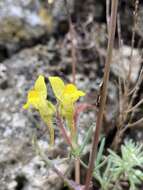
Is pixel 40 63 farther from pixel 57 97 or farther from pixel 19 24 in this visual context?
pixel 57 97

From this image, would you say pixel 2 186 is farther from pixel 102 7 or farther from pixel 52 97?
pixel 102 7

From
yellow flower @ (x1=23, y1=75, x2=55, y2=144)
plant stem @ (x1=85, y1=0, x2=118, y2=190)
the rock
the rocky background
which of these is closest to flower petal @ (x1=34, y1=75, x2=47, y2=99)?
yellow flower @ (x1=23, y1=75, x2=55, y2=144)

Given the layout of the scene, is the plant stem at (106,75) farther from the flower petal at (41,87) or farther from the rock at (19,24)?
the rock at (19,24)

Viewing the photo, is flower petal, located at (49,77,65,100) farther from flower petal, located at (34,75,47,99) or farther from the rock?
the rock

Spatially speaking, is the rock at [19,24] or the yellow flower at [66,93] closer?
the yellow flower at [66,93]

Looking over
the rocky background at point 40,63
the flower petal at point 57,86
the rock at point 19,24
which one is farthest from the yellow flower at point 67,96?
the rock at point 19,24

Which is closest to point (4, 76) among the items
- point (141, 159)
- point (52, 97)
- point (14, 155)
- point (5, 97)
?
point (5, 97)
